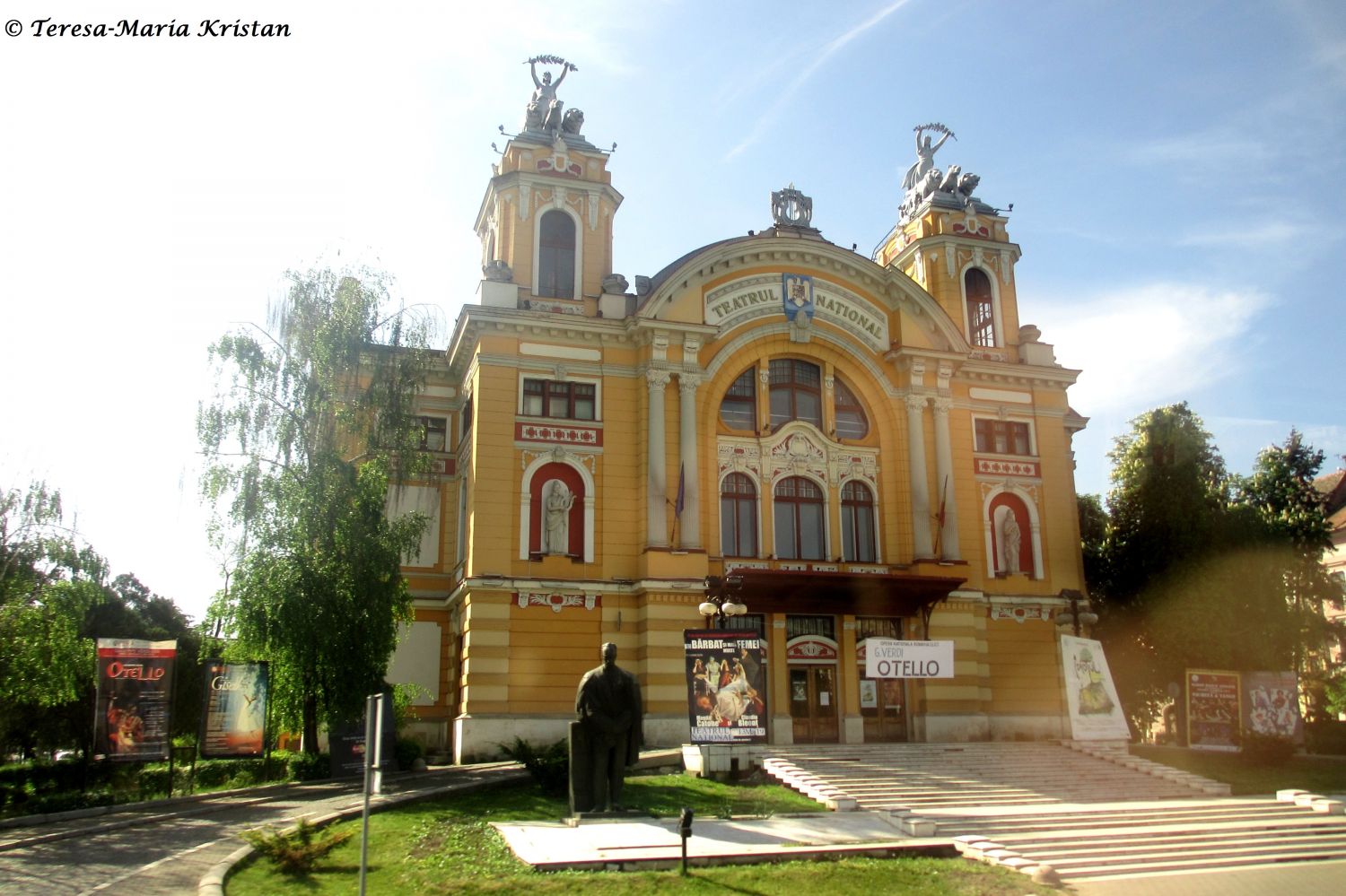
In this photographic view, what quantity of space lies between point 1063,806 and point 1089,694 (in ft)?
22.4

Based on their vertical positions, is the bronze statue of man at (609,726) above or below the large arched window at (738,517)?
below

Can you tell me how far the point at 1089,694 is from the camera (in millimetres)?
28281

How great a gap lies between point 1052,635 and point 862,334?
11.4 meters

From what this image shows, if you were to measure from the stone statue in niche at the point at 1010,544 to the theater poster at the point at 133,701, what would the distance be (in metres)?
24.6

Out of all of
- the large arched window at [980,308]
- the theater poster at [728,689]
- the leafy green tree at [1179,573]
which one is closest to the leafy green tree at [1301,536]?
the leafy green tree at [1179,573]

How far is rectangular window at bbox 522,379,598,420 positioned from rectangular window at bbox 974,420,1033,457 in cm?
1313

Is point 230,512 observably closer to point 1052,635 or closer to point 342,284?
point 342,284

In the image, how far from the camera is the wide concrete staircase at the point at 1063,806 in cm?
1769

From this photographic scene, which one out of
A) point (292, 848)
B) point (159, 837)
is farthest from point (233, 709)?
point (292, 848)

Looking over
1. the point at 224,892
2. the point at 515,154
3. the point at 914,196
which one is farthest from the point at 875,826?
the point at 914,196

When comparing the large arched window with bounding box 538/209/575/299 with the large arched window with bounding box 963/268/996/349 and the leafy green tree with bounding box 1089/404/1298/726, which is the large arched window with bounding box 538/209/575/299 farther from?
the leafy green tree with bounding box 1089/404/1298/726

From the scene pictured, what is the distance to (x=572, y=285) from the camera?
34.3 m

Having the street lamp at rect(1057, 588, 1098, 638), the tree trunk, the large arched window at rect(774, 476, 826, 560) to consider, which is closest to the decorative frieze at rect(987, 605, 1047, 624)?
the street lamp at rect(1057, 588, 1098, 638)

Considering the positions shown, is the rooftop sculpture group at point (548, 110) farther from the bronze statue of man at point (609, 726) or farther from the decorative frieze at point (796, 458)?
the bronze statue of man at point (609, 726)
